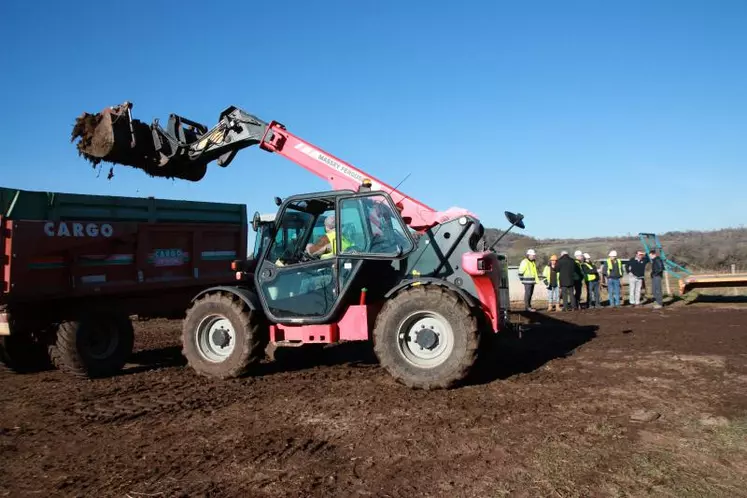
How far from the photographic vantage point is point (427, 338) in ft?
19.6

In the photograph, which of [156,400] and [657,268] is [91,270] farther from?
[657,268]

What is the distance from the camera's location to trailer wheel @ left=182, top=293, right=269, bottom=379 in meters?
6.64

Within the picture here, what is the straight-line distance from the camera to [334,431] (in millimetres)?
4691

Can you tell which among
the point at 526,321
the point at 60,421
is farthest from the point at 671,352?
the point at 60,421

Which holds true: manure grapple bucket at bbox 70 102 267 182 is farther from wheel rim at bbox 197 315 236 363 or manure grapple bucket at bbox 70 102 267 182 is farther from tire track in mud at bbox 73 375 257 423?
tire track in mud at bbox 73 375 257 423

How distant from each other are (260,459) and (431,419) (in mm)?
1561

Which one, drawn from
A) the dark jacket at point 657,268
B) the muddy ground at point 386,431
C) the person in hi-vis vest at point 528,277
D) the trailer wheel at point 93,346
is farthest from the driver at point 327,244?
the dark jacket at point 657,268

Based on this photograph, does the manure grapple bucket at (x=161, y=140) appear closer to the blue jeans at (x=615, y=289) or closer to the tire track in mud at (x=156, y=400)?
the tire track in mud at (x=156, y=400)

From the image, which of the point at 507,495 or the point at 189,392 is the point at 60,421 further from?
the point at 507,495

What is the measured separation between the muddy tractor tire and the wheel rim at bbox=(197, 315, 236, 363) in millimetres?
2232

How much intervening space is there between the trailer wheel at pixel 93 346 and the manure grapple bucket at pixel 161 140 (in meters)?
2.23

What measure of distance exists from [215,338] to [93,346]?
1.69 m

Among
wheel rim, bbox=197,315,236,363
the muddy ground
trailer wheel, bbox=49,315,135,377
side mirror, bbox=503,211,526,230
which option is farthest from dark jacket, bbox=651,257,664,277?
trailer wheel, bbox=49,315,135,377

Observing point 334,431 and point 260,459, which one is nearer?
point 260,459
